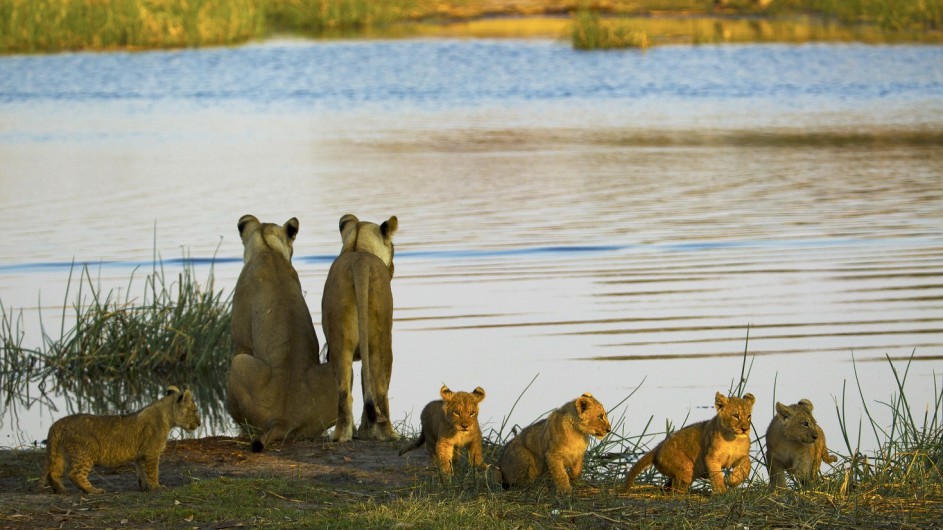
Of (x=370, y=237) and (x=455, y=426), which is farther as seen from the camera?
(x=370, y=237)

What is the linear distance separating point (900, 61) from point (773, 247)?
2699 cm

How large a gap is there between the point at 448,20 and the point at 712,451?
2179 inches

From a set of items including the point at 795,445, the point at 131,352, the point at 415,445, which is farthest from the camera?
the point at 131,352

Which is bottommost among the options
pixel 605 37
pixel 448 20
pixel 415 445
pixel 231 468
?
pixel 231 468

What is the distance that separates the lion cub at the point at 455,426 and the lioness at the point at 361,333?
1291 millimetres

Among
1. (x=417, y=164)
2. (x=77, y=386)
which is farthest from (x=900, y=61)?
(x=77, y=386)

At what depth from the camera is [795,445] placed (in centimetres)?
685

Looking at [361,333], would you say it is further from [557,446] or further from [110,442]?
[557,446]

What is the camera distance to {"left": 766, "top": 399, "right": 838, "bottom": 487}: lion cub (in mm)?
6707

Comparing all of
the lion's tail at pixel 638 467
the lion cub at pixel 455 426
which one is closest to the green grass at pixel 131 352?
the lion cub at pixel 455 426

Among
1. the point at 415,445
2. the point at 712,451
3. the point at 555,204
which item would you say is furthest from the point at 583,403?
the point at 555,204

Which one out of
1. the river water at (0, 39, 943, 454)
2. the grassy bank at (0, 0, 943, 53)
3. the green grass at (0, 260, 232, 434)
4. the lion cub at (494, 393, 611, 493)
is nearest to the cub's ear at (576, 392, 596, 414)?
the lion cub at (494, 393, 611, 493)

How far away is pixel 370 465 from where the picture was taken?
788 cm

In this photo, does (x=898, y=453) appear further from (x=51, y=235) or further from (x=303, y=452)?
(x=51, y=235)
